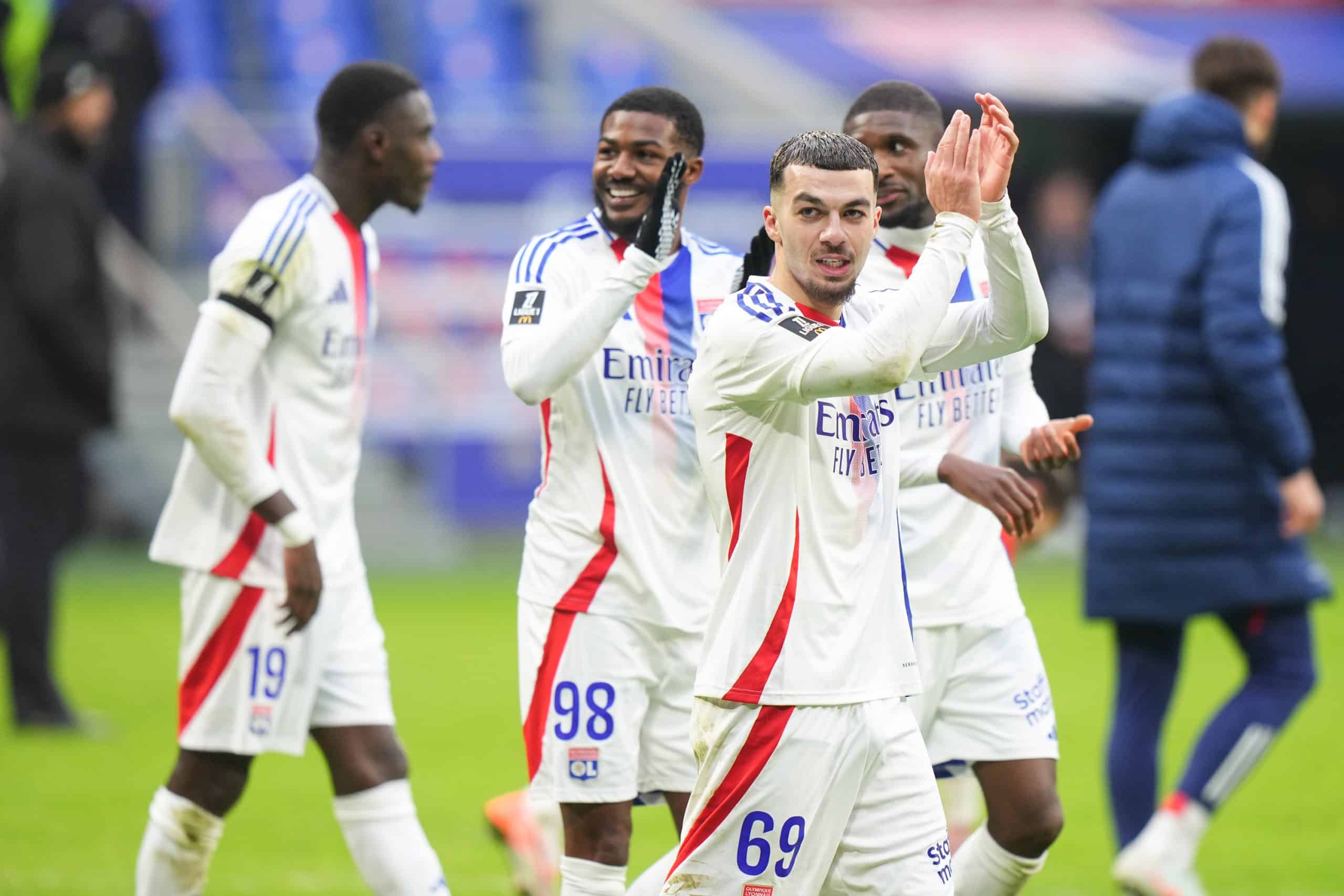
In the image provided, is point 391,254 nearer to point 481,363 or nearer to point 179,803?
point 481,363

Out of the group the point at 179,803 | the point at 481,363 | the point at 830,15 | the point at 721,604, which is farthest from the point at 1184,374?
the point at 830,15

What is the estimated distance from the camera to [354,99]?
538 centimetres

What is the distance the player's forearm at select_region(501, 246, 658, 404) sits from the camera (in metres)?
4.43

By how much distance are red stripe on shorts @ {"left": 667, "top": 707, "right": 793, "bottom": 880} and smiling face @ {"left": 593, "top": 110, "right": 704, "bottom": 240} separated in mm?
1466

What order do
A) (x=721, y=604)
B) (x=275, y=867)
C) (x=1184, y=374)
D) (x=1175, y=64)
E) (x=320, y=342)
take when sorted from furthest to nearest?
(x=1175, y=64) → (x=275, y=867) → (x=1184, y=374) → (x=320, y=342) → (x=721, y=604)

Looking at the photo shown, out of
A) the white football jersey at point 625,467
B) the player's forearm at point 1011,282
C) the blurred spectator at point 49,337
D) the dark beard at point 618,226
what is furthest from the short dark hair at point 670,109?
the blurred spectator at point 49,337

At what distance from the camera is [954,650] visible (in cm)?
501

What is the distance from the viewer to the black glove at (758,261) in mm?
4453

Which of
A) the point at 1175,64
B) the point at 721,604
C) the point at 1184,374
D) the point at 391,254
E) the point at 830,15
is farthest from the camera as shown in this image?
the point at 830,15

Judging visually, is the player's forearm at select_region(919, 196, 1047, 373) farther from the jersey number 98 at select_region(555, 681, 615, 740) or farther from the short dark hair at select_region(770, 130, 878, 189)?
the jersey number 98 at select_region(555, 681, 615, 740)

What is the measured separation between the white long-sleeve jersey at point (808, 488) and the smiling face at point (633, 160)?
89cm

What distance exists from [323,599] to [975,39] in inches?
576

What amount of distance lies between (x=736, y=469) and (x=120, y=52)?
35.2 feet

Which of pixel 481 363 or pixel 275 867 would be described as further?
pixel 481 363
